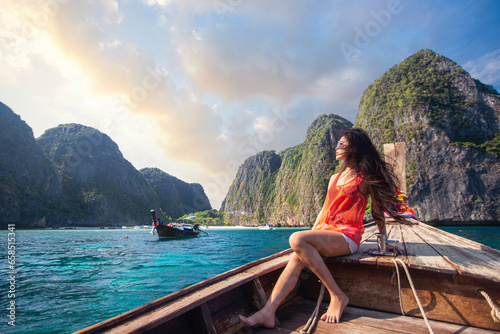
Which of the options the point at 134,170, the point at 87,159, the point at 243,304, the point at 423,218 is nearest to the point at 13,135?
the point at 87,159

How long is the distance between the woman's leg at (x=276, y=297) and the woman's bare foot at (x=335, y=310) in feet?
1.13

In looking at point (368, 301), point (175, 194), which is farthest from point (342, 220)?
point (175, 194)

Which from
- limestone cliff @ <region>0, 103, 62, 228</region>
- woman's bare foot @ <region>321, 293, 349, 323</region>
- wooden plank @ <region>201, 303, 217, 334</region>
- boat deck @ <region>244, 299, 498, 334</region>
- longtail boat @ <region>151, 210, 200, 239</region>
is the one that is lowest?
longtail boat @ <region>151, 210, 200, 239</region>

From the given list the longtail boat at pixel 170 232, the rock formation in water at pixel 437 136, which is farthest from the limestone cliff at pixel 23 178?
the rock formation in water at pixel 437 136

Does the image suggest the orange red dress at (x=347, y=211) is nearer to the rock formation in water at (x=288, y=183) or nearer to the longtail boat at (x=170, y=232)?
the longtail boat at (x=170, y=232)

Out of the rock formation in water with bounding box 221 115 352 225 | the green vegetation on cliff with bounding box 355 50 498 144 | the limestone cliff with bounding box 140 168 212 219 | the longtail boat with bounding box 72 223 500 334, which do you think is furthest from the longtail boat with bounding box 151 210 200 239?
the limestone cliff with bounding box 140 168 212 219

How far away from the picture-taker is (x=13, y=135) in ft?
221

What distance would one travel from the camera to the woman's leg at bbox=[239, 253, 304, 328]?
1750 mm

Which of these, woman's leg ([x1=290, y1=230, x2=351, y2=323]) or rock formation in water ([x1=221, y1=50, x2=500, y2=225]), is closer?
woman's leg ([x1=290, y1=230, x2=351, y2=323])

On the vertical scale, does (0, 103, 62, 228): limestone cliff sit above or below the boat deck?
above

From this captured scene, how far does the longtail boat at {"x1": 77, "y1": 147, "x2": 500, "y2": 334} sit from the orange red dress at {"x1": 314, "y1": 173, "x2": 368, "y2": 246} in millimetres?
250

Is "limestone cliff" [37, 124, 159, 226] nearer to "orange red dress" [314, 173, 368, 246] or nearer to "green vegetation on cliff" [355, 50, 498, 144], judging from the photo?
"orange red dress" [314, 173, 368, 246]

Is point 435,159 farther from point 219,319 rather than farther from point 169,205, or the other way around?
point 169,205

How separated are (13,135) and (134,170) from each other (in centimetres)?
6583
